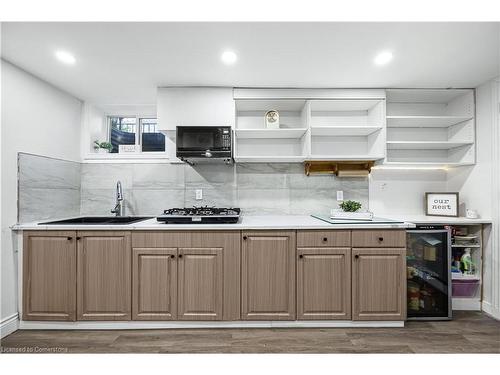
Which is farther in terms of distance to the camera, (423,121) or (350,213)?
(423,121)

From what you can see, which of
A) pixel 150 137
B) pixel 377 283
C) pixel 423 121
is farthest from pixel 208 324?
pixel 423 121

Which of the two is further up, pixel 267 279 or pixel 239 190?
pixel 239 190

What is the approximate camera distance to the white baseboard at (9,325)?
1.98 meters

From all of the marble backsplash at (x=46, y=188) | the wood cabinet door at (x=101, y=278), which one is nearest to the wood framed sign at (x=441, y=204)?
the wood cabinet door at (x=101, y=278)

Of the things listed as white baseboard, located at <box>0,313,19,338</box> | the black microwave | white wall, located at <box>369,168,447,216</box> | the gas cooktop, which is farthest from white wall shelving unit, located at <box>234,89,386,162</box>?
white baseboard, located at <box>0,313,19,338</box>

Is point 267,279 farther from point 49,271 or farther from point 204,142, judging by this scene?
point 49,271

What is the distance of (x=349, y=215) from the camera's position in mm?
2277

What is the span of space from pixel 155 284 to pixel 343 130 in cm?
229

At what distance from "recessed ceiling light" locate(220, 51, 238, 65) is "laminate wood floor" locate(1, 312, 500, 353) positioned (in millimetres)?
2182

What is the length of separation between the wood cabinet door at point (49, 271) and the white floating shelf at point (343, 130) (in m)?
2.42

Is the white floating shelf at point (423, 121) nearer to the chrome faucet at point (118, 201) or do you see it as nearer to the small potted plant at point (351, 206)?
the small potted plant at point (351, 206)

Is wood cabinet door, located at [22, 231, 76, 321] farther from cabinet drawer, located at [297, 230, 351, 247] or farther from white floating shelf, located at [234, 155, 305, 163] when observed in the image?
cabinet drawer, located at [297, 230, 351, 247]

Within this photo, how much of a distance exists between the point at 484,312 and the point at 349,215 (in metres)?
1.69

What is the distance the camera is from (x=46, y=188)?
239 centimetres
